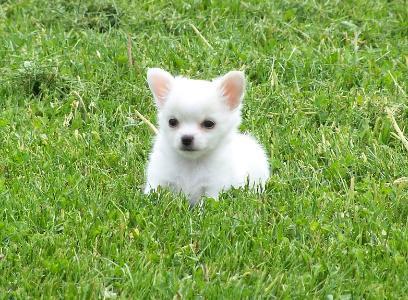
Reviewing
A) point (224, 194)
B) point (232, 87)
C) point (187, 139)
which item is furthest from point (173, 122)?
point (224, 194)

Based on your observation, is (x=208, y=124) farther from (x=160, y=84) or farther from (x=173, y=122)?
(x=160, y=84)

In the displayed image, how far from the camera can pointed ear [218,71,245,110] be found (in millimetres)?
5879

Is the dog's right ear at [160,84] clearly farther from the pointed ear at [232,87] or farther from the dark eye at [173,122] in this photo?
the pointed ear at [232,87]

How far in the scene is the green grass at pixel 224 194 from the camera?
5.10 metres

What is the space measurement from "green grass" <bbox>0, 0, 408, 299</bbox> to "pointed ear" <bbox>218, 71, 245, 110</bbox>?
0.55m

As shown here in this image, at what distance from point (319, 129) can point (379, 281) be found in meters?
2.21

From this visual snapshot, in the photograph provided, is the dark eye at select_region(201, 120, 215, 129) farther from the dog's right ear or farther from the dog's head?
the dog's right ear

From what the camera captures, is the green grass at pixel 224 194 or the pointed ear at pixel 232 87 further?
the pointed ear at pixel 232 87

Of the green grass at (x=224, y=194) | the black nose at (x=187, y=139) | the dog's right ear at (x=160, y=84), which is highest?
the dog's right ear at (x=160, y=84)

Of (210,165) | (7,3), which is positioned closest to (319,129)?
(210,165)

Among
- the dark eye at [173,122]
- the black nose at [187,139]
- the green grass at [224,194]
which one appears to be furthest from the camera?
the dark eye at [173,122]

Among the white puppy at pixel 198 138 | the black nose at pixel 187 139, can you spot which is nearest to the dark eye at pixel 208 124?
the white puppy at pixel 198 138

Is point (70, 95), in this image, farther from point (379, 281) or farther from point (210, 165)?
point (379, 281)

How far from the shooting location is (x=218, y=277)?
5047 millimetres
